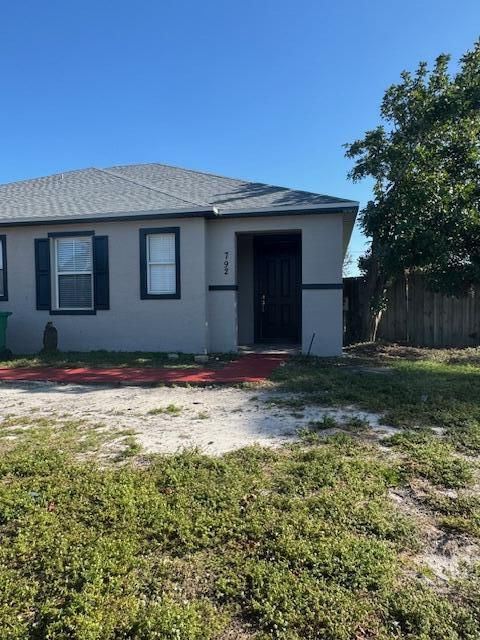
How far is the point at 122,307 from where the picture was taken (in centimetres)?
1009

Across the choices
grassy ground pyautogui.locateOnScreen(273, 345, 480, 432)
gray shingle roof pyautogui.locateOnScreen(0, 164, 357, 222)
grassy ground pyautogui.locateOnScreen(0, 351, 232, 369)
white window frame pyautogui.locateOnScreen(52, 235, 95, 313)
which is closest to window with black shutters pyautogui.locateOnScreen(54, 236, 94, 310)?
white window frame pyautogui.locateOnScreen(52, 235, 95, 313)

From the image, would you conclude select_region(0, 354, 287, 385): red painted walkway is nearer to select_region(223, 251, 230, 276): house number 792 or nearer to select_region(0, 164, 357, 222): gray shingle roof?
select_region(223, 251, 230, 276): house number 792

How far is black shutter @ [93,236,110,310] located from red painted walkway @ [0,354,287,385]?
226 cm

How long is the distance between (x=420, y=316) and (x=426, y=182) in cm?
353

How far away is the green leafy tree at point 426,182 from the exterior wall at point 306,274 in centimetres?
129

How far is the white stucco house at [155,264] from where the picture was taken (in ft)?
31.1

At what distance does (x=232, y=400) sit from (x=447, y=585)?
152 inches

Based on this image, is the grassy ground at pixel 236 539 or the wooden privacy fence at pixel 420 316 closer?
the grassy ground at pixel 236 539

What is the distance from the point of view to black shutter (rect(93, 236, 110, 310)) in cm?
1006

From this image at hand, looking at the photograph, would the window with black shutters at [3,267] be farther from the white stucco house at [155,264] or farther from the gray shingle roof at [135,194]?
the gray shingle roof at [135,194]

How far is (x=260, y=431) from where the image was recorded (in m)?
4.51

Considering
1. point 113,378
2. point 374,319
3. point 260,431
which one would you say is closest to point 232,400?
point 260,431

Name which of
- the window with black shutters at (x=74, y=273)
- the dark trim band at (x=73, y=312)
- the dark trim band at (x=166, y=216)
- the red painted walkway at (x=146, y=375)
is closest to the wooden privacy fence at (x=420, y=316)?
the dark trim band at (x=166, y=216)

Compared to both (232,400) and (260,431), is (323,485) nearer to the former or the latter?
(260,431)
